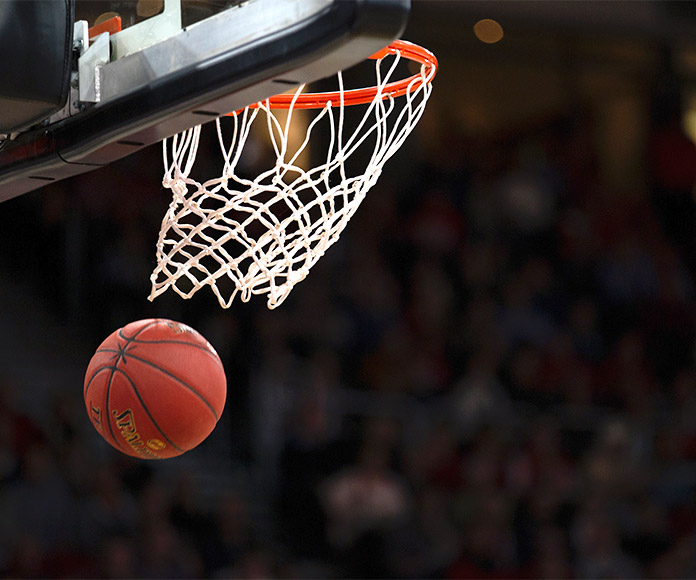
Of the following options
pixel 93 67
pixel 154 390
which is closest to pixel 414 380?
pixel 154 390

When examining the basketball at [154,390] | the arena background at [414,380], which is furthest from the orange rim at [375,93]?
the arena background at [414,380]

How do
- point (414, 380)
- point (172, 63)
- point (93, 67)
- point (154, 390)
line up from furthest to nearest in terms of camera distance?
point (414, 380) → point (154, 390) → point (93, 67) → point (172, 63)

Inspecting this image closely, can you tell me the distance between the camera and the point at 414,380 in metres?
6.91

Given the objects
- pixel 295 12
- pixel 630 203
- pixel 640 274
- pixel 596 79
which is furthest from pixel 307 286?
pixel 295 12

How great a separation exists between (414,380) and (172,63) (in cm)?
520

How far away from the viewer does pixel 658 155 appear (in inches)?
367

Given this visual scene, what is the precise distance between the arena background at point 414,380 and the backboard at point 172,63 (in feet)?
12.0

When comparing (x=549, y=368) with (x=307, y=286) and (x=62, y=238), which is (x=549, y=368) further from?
(x=62, y=238)

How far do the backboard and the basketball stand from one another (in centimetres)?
44

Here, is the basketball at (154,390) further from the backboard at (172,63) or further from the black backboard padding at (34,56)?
the black backboard padding at (34,56)

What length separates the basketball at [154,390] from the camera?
2377 millimetres

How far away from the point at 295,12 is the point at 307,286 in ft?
17.3

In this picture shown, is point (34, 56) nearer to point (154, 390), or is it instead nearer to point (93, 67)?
point (93, 67)

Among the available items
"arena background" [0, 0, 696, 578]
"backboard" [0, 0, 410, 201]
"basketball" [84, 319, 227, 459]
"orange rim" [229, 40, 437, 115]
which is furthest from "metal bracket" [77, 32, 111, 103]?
"arena background" [0, 0, 696, 578]
